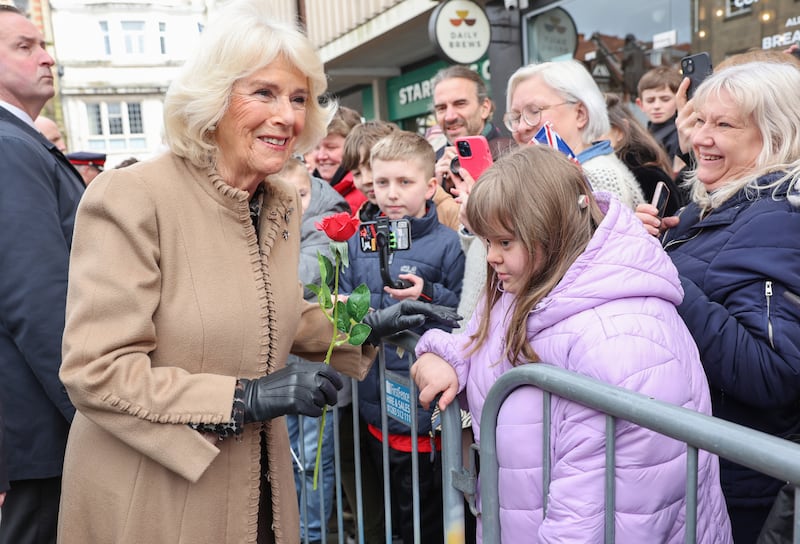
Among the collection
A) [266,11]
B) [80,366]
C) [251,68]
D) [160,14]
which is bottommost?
[80,366]

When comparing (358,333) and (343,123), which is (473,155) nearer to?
(358,333)

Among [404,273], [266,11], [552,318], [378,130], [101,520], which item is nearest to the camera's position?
[552,318]

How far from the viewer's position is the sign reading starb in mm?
7176

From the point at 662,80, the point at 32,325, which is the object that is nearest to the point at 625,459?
the point at 32,325

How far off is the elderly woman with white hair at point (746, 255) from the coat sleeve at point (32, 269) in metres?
1.79

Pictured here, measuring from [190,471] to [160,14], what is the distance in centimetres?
4581

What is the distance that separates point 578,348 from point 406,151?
1.82 meters

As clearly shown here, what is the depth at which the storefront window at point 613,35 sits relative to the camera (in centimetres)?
614

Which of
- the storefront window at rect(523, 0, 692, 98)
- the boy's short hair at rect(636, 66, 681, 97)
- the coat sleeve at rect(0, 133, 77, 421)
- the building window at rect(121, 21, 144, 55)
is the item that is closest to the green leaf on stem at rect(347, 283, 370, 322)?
the coat sleeve at rect(0, 133, 77, 421)

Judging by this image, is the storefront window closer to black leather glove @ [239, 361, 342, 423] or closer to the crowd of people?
the crowd of people

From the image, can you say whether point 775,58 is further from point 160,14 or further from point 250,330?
point 160,14

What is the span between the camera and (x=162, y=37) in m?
41.7

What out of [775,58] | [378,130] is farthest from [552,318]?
[378,130]

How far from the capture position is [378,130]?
3922 millimetres
